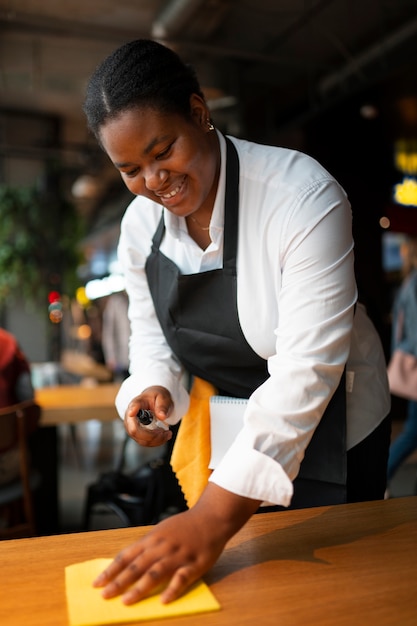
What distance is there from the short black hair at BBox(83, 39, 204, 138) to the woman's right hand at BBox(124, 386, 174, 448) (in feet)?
1.54

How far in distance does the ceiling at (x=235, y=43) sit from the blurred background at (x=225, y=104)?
0.02 meters

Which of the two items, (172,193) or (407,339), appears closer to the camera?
(172,193)

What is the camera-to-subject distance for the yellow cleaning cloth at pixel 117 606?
783 mm

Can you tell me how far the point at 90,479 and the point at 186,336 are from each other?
3.90 m

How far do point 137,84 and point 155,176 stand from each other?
5.8 inches

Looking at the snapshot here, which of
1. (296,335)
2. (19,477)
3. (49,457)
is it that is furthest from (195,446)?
(49,457)

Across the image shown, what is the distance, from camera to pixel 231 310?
1.24 m

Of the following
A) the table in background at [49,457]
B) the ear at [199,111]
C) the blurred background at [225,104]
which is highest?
the blurred background at [225,104]

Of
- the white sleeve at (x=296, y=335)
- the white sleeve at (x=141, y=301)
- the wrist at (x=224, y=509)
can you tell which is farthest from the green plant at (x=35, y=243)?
the wrist at (x=224, y=509)

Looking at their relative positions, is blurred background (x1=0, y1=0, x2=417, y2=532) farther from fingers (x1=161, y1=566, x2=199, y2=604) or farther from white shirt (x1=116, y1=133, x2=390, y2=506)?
fingers (x1=161, y1=566, x2=199, y2=604)

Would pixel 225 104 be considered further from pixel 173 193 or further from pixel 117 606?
pixel 117 606

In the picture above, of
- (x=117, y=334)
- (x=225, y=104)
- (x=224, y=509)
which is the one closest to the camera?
(x=224, y=509)

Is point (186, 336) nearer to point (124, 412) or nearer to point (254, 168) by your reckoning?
point (124, 412)

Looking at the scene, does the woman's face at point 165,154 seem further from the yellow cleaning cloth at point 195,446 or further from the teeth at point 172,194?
the yellow cleaning cloth at point 195,446
